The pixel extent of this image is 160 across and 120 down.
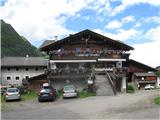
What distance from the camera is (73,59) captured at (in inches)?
2072

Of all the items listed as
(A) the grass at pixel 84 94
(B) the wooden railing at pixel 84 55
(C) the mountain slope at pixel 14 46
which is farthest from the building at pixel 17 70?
(C) the mountain slope at pixel 14 46

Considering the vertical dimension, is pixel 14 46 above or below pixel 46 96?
A: above

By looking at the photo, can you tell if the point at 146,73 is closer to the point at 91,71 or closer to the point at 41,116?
the point at 91,71

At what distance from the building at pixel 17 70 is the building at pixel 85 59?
14.7m

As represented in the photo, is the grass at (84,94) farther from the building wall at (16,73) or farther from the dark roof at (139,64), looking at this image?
the building wall at (16,73)

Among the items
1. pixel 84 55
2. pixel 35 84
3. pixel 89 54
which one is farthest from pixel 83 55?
pixel 35 84

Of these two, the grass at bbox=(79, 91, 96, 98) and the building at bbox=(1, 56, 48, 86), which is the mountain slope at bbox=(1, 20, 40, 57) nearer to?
the building at bbox=(1, 56, 48, 86)

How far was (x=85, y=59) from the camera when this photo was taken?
5300 centimetres

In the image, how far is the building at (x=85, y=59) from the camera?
160 ft

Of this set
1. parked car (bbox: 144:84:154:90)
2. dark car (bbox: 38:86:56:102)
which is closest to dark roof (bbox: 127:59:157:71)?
parked car (bbox: 144:84:154:90)

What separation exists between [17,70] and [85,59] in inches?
727

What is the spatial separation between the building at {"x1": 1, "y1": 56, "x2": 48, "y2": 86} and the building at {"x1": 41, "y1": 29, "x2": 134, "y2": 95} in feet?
48.3

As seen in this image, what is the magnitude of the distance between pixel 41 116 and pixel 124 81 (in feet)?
79.9

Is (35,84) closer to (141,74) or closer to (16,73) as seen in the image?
(16,73)
